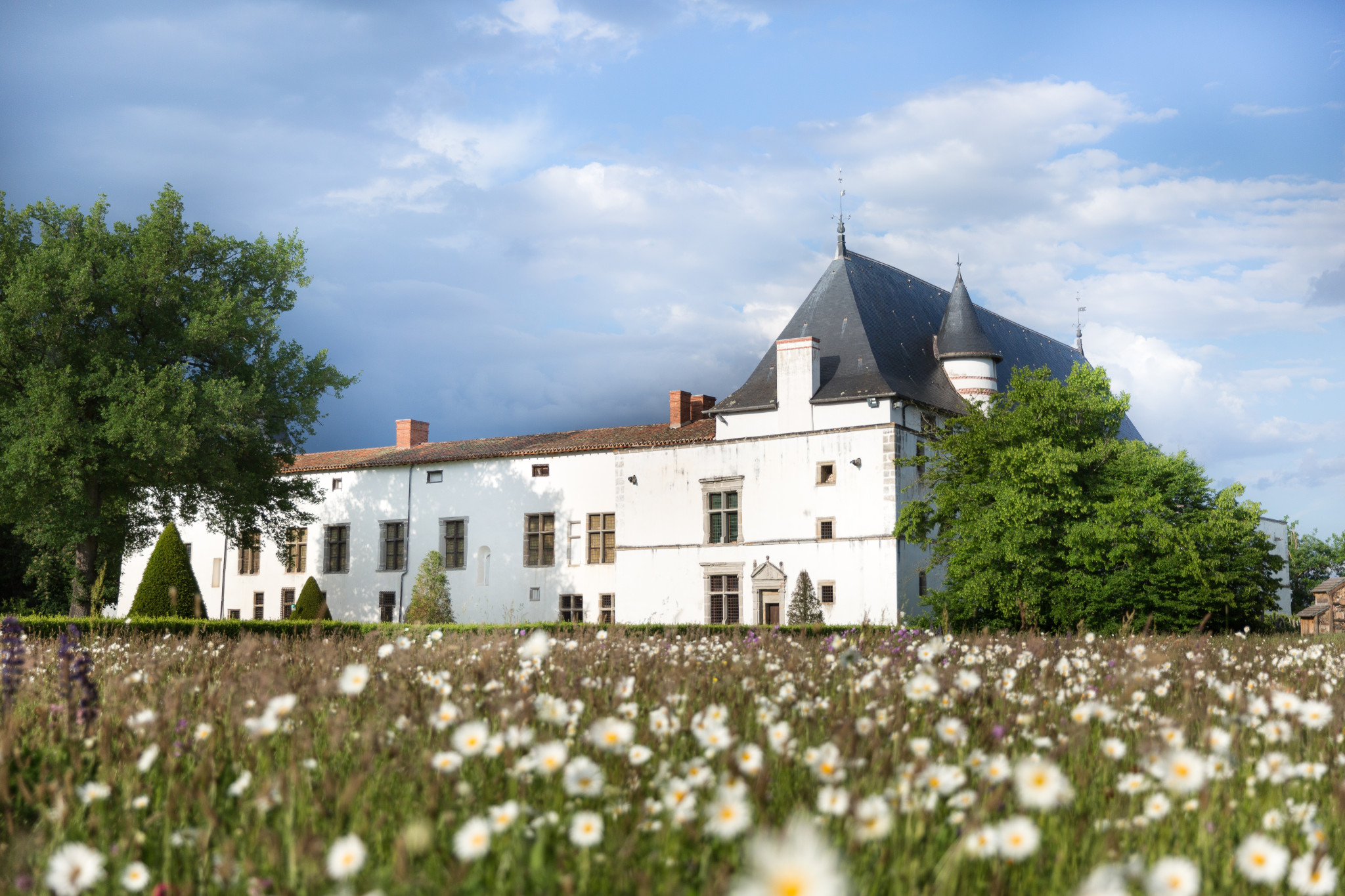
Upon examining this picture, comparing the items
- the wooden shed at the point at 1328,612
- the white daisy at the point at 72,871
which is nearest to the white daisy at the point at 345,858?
the white daisy at the point at 72,871

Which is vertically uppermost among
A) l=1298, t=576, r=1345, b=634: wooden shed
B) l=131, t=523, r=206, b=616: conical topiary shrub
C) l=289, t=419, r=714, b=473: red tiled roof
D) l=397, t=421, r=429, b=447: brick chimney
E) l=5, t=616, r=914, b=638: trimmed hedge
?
l=397, t=421, r=429, b=447: brick chimney

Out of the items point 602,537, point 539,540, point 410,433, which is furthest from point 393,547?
point 602,537

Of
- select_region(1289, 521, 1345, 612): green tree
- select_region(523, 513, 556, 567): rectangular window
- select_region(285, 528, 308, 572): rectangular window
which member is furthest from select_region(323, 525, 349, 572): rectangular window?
select_region(1289, 521, 1345, 612): green tree

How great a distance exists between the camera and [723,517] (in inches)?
1439

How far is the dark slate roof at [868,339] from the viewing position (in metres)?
35.6

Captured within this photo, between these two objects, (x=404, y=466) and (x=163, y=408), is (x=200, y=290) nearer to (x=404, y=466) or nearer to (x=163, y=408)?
(x=163, y=408)

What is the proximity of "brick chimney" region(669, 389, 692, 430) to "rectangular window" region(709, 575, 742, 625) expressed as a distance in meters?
7.37

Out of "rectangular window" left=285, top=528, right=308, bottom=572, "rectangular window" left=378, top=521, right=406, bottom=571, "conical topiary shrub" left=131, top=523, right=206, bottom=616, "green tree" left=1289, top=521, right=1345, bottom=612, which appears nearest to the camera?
"conical topiary shrub" left=131, top=523, right=206, bottom=616

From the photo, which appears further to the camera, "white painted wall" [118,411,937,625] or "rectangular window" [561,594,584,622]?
"rectangular window" [561,594,584,622]

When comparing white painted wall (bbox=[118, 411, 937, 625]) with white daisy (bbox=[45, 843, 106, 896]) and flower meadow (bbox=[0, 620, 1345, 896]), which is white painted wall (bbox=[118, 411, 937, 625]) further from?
white daisy (bbox=[45, 843, 106, 896])

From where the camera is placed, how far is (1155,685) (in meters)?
6.68

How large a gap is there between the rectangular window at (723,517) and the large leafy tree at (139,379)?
503 inches

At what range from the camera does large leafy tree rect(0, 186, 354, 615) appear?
95.8 ft

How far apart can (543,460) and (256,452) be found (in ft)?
36.0
